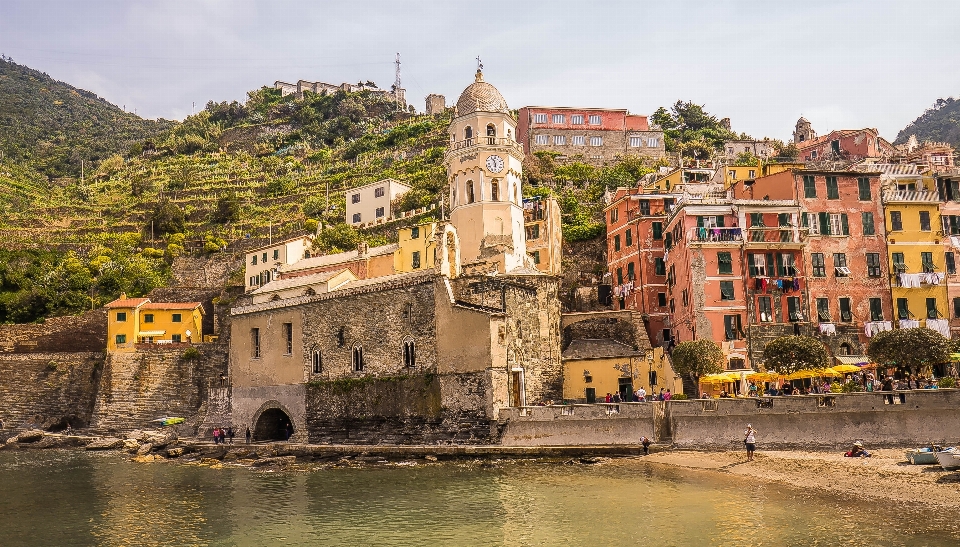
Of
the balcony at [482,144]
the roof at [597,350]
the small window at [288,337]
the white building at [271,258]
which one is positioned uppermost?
the balcony at [482,144]

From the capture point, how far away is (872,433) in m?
28.4

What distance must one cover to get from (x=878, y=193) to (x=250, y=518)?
33280mm

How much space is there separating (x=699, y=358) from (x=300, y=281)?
80.0ft

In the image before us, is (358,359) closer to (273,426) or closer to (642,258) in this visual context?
(273,426)

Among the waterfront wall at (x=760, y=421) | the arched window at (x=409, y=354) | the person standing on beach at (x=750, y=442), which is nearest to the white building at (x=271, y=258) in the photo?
the arched window at (x=409, y=354)

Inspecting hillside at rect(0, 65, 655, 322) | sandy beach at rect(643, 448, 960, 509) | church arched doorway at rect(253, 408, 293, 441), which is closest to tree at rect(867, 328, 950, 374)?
sandy beach at rect(643, 448, 960, 509)

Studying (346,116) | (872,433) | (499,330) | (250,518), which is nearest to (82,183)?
(346,116)

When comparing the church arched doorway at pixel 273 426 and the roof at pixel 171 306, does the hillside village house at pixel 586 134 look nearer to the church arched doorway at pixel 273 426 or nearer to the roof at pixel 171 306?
the roof at pixel 171 306

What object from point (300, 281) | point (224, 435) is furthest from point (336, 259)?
point (224, 435)

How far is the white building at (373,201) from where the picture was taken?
230 ft

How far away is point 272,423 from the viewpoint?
147ft

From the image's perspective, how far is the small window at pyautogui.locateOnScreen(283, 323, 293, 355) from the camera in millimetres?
43094

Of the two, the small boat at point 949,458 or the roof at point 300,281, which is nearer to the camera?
the small boat at point 949,458

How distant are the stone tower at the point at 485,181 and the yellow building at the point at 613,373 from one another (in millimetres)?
6557
